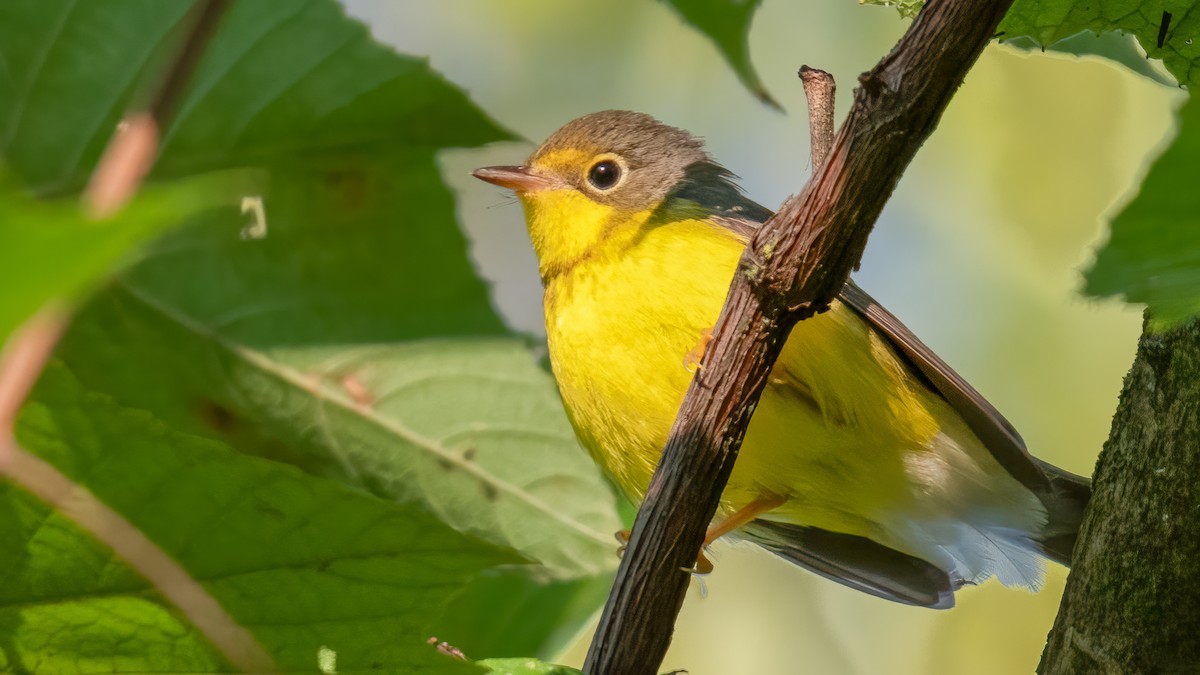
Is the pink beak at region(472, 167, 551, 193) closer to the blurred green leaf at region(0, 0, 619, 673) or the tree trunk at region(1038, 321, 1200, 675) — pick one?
the blurred green leaf at region(0, 0, 619, 673)

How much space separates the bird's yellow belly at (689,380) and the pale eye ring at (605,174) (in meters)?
0.48

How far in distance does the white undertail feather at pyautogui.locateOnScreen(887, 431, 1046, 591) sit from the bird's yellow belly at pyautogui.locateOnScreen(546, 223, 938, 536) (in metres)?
0.17

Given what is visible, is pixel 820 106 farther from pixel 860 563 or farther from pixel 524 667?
pixel 860 563

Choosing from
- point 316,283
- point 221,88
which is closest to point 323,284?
point 316,283

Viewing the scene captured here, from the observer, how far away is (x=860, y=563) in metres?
4.22

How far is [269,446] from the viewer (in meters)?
2.53

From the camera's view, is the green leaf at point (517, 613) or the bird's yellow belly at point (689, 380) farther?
the bird's yellow belly at point (689, 380)

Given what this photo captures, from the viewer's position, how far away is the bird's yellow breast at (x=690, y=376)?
3.22 metres

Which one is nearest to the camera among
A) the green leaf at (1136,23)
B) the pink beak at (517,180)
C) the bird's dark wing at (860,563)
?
the green leaf at (1136,23)

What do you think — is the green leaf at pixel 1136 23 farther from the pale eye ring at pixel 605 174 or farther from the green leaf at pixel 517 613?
the pale eye ring at pixel 605 174

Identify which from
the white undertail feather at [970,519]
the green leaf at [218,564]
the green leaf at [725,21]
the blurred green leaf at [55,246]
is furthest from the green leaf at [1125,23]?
the white undertail feather at [970,519]

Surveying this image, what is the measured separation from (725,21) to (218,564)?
1212mm

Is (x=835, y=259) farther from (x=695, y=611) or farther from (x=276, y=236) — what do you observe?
(x=695, y=611)

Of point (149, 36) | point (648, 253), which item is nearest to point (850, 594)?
point (648, 253)
